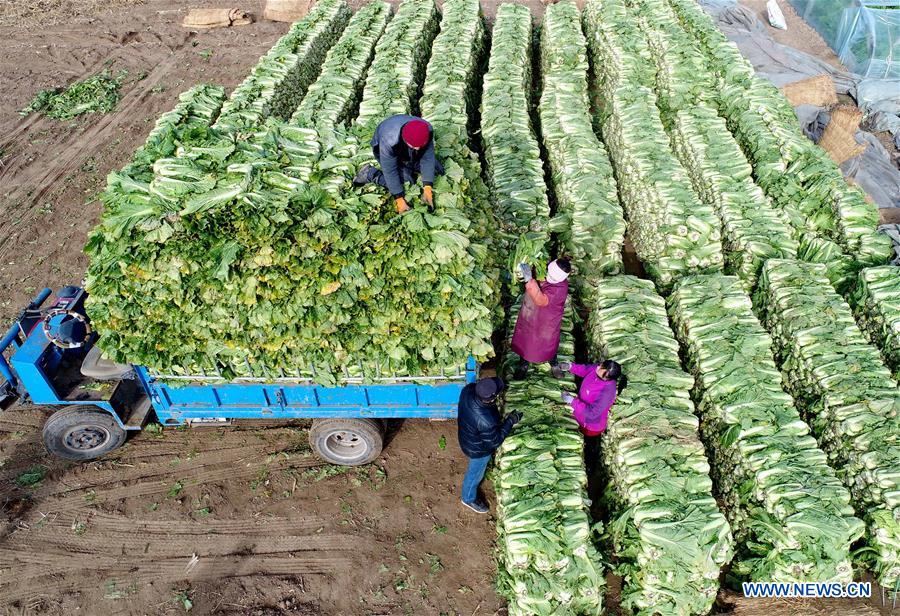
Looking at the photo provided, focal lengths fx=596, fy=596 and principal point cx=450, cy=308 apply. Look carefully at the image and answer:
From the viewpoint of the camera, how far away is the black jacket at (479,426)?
7051mm

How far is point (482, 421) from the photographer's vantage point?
23.1ft

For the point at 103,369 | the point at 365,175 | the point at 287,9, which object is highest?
the point at 365,175

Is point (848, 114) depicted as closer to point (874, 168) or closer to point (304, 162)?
A: point (874, 168)

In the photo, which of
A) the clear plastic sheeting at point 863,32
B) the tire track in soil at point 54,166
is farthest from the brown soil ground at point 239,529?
the clear plastic sheeting at point 863,32

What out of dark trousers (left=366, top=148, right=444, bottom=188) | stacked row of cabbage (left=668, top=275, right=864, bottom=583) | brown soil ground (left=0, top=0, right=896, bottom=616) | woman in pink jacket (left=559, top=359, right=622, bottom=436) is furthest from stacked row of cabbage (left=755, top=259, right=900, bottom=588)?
dark trousers (left=366, top=148, right=444, bottom=188)

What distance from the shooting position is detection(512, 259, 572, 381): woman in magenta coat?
793cm

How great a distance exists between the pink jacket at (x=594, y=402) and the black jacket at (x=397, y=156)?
10.8 feet

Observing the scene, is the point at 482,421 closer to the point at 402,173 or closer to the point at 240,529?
the point at 402,173

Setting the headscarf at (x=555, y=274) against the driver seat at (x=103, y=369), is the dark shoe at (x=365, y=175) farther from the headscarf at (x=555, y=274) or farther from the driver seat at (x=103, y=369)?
the driver seat at (x=103, y=369)

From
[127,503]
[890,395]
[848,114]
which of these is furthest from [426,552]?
[848,114]

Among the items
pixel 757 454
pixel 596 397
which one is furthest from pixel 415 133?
pixel 757 454

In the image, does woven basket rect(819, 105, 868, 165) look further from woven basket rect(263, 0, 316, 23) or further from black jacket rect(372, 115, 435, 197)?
woven basket rect(263, 0, 316, 23)

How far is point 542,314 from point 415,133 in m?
2.87

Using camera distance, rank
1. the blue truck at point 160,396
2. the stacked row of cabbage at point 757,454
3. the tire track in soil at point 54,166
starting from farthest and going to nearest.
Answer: the tire track in soil at point 54,166
the blue truck at point 160,396
the stacked row of cabbage at point 757,454
